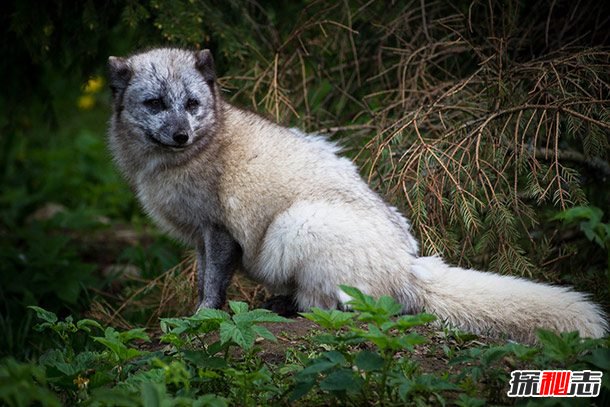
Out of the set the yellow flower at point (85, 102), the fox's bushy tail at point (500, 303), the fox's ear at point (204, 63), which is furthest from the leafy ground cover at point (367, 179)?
the yellow flower at point (85, 102)

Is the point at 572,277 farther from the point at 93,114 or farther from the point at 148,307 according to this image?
the point at 93,114

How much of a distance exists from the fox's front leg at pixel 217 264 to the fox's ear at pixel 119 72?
1.05 meters

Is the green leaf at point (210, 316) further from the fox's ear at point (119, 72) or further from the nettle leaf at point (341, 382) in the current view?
the fox's ear at point (119, 72)

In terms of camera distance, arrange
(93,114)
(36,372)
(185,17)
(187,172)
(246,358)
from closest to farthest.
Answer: (36,372)
(246,358)
(187,172)
(185,17)
(93,114)

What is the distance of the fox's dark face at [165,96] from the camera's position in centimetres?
475

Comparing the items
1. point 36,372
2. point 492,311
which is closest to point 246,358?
point 36,372

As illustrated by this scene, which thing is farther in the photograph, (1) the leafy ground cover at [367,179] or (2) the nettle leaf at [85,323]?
(2) the nettle leaf at [85,323]

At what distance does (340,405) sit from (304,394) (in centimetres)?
18

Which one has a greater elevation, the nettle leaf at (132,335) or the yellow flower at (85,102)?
the yellow flower at (85,102)

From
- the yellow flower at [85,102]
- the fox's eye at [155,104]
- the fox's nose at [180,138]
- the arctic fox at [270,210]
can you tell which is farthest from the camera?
the yellow flower at [85,102]

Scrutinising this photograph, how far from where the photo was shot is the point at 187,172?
192 inches

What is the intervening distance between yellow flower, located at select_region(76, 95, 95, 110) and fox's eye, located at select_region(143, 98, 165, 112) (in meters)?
6.39

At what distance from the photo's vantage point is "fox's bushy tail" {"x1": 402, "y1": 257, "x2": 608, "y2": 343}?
4258 mm

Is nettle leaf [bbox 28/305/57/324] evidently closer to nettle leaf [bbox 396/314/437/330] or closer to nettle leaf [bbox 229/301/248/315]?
nettle leaf [bbox 229/301/248/315]
